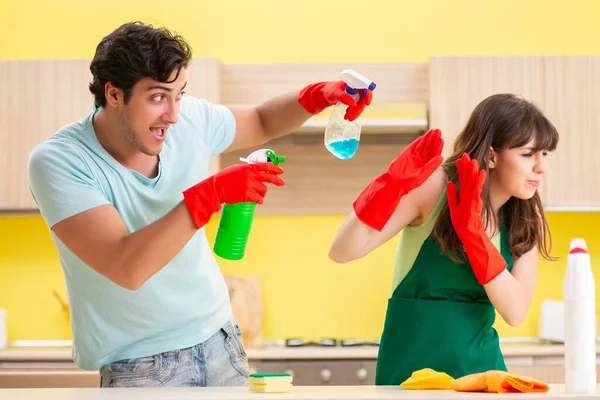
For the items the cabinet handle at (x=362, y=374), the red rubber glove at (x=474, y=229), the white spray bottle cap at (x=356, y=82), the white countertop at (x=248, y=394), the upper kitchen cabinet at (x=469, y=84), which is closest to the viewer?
the white countertop at (x=248, y=394)

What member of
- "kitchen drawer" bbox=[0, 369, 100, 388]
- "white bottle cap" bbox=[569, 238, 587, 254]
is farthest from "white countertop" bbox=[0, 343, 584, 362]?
"white bottle cap" bbox=[569, 238, 587, 254]

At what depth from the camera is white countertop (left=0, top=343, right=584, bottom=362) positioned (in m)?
3.60

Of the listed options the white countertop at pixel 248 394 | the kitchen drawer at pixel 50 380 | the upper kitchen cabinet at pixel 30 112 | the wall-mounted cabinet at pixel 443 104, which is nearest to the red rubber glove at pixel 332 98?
the white countertop at pixel 248 394

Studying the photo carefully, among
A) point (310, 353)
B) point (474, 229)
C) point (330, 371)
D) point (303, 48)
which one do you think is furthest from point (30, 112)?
point (474, 229)

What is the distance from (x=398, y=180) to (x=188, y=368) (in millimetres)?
656

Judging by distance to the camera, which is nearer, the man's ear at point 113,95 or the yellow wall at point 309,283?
the man's ear at point 113,95

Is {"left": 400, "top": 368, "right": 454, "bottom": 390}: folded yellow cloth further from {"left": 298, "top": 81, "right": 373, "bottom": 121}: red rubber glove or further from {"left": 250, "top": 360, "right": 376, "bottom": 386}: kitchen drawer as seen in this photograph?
{"left": 250, "top": 360, "right": 376, "bottom": 386}: kitchen drawer

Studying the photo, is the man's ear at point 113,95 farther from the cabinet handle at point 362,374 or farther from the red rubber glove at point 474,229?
the cabinet handle at point 362,374

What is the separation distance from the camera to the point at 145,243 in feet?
6.01

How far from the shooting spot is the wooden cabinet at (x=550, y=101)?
3.89 metres

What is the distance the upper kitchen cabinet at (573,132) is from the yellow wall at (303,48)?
0.32 m

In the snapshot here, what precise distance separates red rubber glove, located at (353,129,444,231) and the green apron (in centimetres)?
20

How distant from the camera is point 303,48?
166 inches

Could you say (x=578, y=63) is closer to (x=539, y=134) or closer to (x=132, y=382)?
(x=539, y=134)
